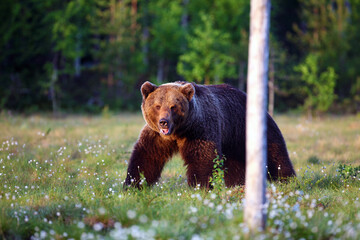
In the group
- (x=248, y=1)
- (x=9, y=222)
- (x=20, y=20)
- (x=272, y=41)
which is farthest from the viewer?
(x=248, y=1)

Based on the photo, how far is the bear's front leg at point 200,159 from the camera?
5.64m

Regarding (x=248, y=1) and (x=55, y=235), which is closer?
(x=55, y=235)

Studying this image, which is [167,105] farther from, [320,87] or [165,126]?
[320,87]

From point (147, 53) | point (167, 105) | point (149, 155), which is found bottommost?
point (149, 155)

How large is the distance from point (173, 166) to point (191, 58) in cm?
1695

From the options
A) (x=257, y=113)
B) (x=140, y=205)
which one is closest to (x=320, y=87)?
(x=140, y=205)

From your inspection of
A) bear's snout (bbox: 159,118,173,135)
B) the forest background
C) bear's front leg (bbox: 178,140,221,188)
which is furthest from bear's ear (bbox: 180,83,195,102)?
the forest background

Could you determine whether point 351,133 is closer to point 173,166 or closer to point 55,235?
point 173,166

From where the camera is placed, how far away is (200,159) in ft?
18.7

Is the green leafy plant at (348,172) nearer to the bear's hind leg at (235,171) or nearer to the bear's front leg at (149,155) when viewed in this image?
the bear's hind leg at (235,171)

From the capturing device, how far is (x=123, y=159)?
338 inches

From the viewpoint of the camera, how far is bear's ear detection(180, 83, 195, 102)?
572cm

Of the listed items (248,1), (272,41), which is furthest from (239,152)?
(248,1)

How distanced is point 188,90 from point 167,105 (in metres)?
0.40
